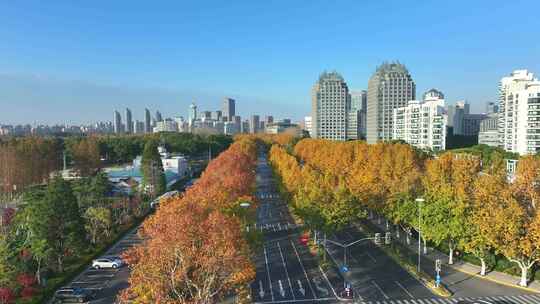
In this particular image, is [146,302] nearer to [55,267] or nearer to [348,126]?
[55,267]

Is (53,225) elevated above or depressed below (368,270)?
above

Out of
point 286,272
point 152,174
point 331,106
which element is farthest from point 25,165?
point 331,106

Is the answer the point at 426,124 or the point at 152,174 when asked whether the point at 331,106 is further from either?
the point at 152,174

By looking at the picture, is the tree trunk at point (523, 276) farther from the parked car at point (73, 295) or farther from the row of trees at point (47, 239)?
the row of trees at point (47, 239)

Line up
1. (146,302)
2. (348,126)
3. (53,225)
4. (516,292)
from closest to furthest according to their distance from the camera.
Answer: (146,302)
(516,292)
(53,225)
(348,126)

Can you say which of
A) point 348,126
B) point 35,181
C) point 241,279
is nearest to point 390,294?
point 241,279
